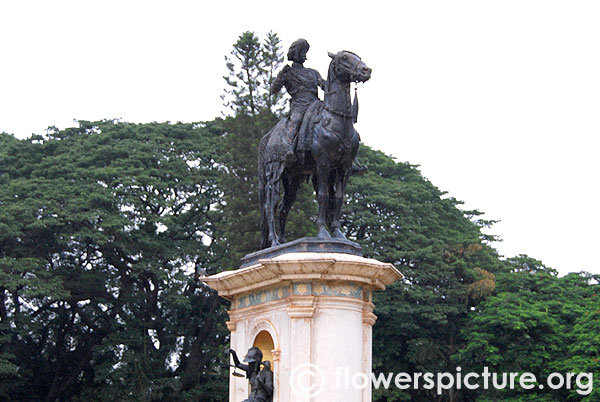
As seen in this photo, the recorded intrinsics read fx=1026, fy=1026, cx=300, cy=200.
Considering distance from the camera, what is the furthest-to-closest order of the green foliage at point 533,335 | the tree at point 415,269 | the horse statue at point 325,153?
the tree at point 415,269
the green foliage at point 533,335
the horse statue at point 325,153

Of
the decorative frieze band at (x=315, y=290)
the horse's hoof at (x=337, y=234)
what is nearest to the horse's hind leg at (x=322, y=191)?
the horse's hoof at (x=337, y=234)

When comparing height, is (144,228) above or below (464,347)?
above

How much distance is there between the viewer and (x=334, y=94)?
12750mm

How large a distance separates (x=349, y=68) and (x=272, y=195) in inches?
77.6

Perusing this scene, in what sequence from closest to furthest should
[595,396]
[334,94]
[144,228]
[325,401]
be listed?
[325,401], [334,94], [595,396], [144,228]

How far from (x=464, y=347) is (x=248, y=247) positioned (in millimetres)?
8083

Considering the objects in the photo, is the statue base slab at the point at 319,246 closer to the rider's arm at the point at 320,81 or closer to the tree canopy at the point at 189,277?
the rider's arm at the point at 320,81

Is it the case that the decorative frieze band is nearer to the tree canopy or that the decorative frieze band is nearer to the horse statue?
the horse statue

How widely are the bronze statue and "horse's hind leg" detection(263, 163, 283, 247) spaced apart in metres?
1.67

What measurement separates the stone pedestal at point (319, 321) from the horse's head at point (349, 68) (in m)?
2.20

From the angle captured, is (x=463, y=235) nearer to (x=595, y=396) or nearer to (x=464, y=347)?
(x=464, y=347)

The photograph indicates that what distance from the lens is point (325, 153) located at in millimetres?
12711

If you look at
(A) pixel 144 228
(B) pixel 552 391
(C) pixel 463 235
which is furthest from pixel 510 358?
(A) pixel 144 228

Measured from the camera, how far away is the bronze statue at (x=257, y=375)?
39.4ft
